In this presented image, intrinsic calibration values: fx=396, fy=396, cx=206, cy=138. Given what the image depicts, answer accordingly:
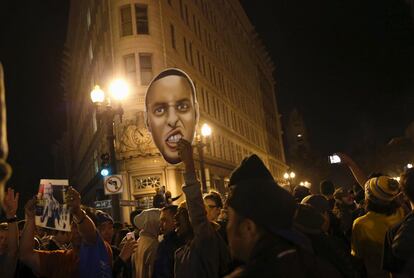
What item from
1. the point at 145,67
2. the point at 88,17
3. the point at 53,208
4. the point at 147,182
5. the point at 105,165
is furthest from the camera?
the point at 88,17

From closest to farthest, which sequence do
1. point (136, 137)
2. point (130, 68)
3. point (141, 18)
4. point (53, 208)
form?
point (53, 208), point (136, 137), point (130, 68), point (141, 18)

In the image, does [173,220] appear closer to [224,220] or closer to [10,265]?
[224,220]

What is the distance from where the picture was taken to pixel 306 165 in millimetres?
90500

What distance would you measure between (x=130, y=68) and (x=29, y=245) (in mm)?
20949

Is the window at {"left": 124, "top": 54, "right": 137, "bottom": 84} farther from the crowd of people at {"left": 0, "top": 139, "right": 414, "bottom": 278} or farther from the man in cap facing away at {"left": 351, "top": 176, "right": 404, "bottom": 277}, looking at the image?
the man in cap facing away at {"left": 351, "top": 176, "right": 404, "bottom": 277}

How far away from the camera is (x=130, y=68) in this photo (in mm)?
24250

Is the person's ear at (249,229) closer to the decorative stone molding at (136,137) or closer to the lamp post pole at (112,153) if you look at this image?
the lamp post pole at (112,153)

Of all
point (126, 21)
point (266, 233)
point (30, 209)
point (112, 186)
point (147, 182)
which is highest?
point (126, 21)

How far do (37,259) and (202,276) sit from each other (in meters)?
2.09

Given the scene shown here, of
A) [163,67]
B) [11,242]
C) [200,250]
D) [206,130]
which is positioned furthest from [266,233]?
[163,67]

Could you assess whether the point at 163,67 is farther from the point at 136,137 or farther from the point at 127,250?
the point at 127,250

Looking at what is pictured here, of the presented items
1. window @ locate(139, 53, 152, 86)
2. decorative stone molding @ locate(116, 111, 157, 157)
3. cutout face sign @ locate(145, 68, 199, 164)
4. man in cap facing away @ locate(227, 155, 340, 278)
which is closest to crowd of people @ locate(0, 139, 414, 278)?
man in cap facing away @ locate(227, 155, 340, 278)

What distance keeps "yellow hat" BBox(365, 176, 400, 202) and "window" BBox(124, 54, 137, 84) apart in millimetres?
20522

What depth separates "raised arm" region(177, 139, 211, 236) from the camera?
334cm
